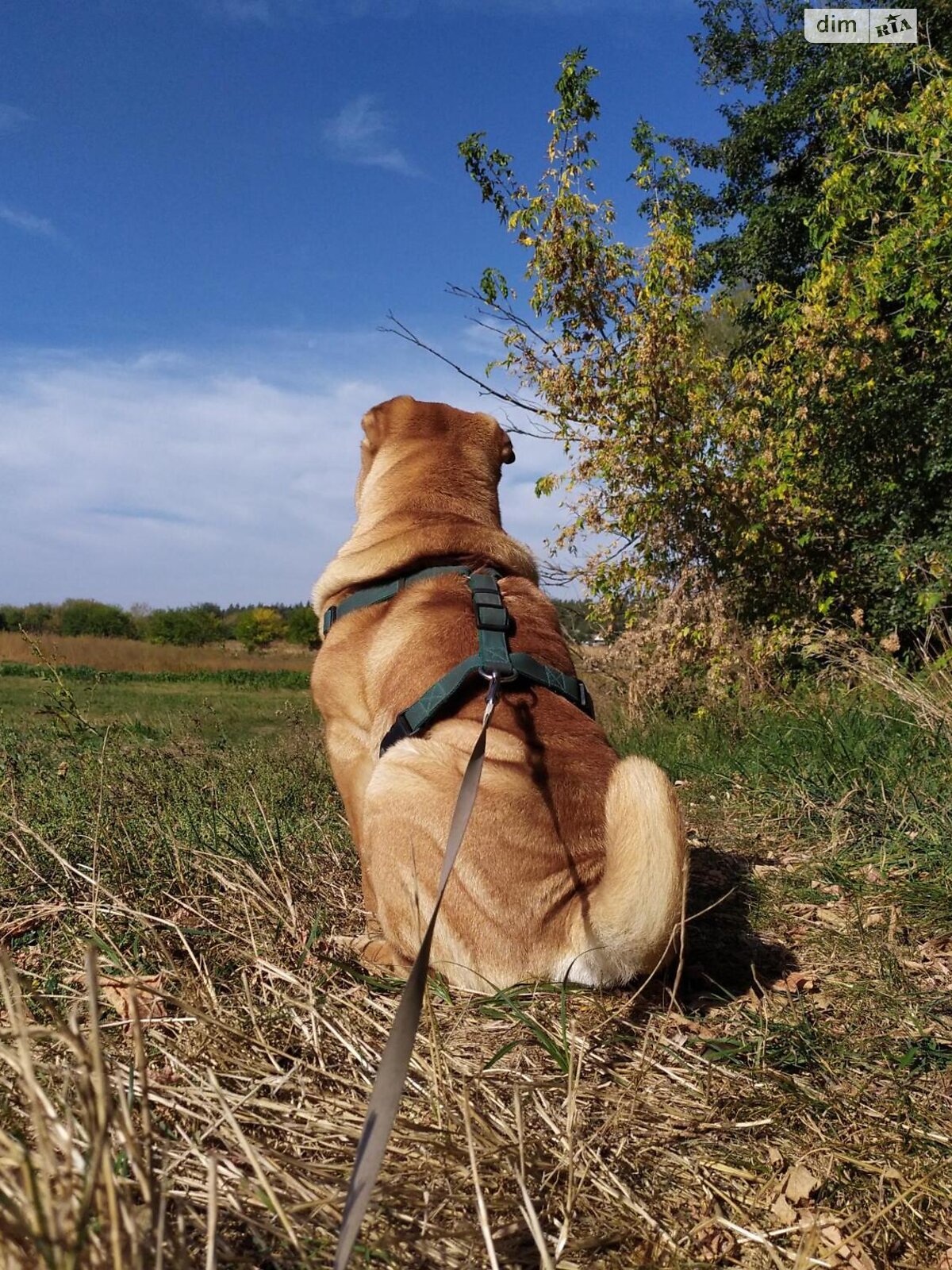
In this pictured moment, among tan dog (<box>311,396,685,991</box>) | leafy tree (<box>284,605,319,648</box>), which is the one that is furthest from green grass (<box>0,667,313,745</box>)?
leafy tree (<box>284,605,319,648</box>)

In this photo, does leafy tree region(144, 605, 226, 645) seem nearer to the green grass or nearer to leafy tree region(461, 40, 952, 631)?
the green grass

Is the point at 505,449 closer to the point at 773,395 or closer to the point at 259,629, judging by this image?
the point at 773,395

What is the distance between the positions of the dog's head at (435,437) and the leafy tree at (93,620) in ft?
159

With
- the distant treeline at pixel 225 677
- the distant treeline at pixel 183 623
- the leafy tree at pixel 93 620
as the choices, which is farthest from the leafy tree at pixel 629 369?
the leafy tree at pixel 93 620

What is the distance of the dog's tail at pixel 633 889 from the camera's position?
2258 mm

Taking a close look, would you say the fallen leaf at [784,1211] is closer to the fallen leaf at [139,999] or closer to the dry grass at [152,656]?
the fallen leaf at [139,999]

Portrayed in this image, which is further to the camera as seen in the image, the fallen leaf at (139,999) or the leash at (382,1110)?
the fallen leaf at (139,999)

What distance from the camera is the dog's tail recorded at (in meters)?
2.26

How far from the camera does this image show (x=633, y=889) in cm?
231

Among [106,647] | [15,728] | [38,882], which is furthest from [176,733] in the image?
[106,647]

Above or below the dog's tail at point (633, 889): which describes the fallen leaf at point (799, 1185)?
below

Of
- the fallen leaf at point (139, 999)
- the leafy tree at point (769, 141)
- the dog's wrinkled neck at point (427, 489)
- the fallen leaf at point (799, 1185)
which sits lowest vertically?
the fallen leaf at point (799, 1185)

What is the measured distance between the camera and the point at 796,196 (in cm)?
1825

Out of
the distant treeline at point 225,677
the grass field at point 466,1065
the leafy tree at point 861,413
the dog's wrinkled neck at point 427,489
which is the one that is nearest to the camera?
the grass field at point 466,1065
